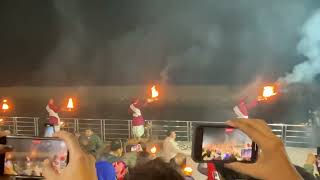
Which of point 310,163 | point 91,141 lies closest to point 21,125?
point 91,141

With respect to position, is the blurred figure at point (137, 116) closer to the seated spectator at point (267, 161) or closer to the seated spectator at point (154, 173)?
the seated spectator at point (154, 173)

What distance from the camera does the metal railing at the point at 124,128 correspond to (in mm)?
2020

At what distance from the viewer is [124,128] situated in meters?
2.23

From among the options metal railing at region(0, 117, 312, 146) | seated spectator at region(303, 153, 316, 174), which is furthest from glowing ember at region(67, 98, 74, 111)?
seated spectator at region(303, 153, 316, 174)

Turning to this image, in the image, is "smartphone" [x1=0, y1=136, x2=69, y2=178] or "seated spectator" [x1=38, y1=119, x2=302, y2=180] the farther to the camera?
"smartphone" [x1=0, y1=136, x2=69, y2=178]

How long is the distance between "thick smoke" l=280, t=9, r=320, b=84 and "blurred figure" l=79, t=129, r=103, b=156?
0.88 meters

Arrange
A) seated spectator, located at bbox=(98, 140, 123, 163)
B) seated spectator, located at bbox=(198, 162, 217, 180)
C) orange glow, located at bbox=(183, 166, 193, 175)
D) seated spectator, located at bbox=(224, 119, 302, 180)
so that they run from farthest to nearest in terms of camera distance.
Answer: seated spectator, located at bbox=(98, 140, 123, 163) < orange glow, located at bbox=(183, 166, 193, 175) < seated spectator, located at bbox=(198, 162, 217, 180) < seated spectator, located at bbox=(224, 119, 302, 180)

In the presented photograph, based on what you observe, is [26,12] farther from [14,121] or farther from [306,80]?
[306,80]

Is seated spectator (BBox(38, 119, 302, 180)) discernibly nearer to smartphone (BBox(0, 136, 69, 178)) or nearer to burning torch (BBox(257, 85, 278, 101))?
smartphone (BBox(0, 136, 69, 178))

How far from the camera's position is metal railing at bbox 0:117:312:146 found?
2020 mm

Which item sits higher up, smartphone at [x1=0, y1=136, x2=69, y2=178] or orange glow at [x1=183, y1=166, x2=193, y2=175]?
smartphone at [x1=0, y1=136, x2=69, y2=178]

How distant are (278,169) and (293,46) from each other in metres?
1.62

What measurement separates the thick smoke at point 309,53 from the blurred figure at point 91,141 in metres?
0.88

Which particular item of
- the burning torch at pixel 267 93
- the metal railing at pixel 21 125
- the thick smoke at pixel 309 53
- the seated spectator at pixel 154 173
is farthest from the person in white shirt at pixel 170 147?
the seated spectator at pixel 154 173
